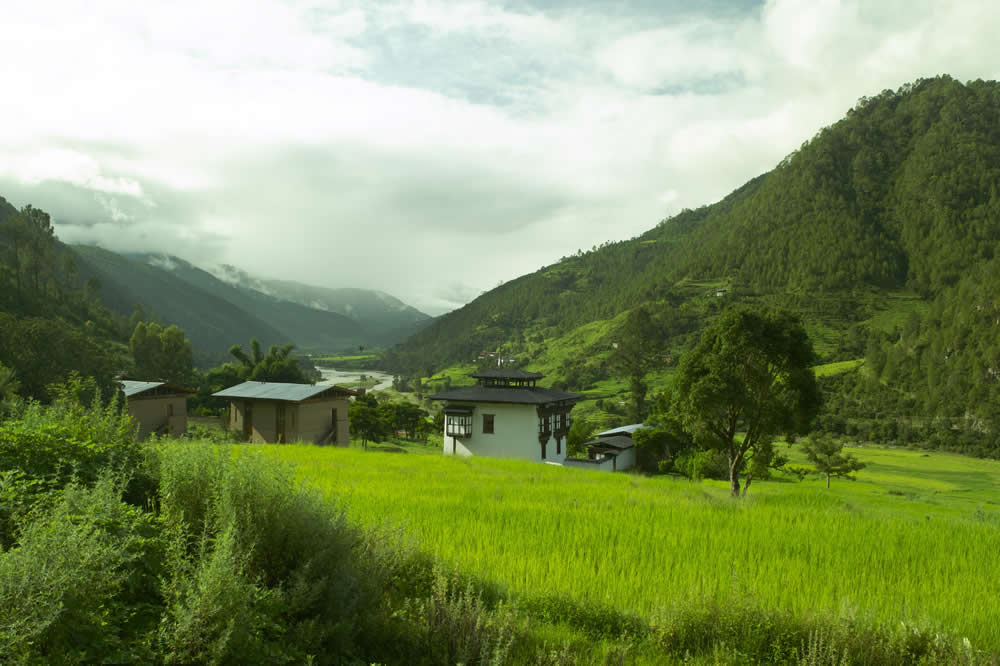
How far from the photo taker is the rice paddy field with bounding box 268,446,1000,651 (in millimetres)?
6246

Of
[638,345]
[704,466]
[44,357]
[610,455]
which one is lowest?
[610,455]

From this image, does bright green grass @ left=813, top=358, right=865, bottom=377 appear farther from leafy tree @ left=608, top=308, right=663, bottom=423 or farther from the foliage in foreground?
the foliage in foreground

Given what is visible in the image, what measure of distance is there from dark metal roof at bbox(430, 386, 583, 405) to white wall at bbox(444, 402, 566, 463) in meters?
0.58

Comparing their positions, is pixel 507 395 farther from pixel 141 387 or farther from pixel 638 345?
pixel 638 345

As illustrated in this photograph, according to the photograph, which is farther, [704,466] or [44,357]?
→ [704,466]

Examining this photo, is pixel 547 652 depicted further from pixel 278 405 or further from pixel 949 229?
pixel 949 229

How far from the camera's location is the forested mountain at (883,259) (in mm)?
116062

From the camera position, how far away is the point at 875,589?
22.8ft

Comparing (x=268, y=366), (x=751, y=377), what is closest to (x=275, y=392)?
(x=751, y=377)

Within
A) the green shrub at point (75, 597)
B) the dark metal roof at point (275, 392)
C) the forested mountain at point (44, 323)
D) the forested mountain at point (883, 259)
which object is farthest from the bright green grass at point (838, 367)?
the green shrub at point (75, 597)

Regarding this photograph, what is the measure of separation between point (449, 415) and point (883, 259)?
157388mm

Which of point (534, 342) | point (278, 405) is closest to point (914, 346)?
point (534, 342)

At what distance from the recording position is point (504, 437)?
137 feet

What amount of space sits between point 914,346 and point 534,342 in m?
98.6
